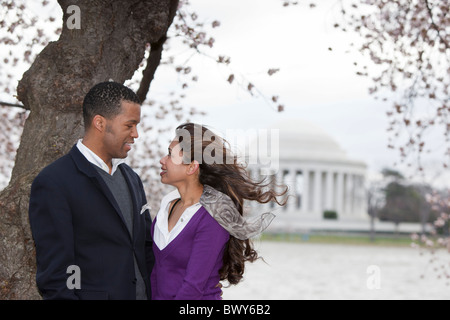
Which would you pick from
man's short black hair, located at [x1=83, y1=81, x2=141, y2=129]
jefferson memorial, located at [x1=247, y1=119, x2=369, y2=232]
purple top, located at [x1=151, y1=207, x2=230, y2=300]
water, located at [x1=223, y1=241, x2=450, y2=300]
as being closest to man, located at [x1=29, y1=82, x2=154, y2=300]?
man's short black hair, located at [x1=83, y1=81, x2=141, y2=129]

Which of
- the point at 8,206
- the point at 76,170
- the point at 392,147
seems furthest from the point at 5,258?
the point at 392,147

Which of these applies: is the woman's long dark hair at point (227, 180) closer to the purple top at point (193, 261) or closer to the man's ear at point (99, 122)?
the purple top at point (193, 261)

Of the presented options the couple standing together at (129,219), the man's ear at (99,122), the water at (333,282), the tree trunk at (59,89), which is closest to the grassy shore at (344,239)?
the water at (333,282)

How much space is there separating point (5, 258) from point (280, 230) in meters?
52.1

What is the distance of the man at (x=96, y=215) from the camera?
9.82 ft

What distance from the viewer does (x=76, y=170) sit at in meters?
3.22

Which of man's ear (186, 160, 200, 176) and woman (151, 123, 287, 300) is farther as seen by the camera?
man's ear (186, 160, 200, 176)

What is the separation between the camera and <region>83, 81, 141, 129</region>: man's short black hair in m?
3.31

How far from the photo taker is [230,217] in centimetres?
332

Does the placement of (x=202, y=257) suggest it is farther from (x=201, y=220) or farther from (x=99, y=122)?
(x=99, y=122)

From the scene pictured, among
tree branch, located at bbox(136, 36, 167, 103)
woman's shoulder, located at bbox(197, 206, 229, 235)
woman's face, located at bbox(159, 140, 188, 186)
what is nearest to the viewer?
woman's shoulder, located at bbox(197, 206, 229, 235)

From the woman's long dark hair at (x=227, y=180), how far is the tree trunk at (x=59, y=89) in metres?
1.60

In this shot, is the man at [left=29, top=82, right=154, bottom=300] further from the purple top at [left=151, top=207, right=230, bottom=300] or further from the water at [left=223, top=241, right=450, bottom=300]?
the water at [left=223, top=241, right=450, bottom=300]

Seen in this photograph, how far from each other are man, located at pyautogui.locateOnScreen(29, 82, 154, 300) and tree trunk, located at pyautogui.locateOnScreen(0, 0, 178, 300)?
1379 mm
